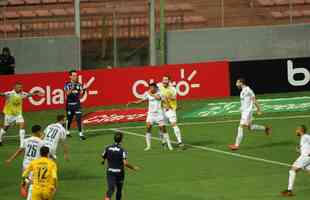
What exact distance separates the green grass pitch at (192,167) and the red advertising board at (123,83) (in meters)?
2.14

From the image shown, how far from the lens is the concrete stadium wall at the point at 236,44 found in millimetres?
48906

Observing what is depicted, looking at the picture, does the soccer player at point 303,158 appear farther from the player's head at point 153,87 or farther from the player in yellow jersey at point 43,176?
the player's head at point 153,87

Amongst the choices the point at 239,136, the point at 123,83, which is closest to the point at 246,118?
the point at 239,136

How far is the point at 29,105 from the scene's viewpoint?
42.9m

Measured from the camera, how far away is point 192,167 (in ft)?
103

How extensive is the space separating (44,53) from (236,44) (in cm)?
929

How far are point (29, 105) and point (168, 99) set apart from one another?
10.4 m

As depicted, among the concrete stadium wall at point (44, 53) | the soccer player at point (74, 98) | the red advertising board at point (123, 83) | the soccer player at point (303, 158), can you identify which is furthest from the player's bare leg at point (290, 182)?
the concrete stadium wall at point (44, 53)

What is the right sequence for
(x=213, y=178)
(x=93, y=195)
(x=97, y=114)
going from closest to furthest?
(x=93, y=195) < (x=213, y=178) < (x=97, y=114)

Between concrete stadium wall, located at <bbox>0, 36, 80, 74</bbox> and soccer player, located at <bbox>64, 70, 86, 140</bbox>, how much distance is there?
9433 mm

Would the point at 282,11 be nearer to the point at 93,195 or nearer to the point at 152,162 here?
the point at 152,162

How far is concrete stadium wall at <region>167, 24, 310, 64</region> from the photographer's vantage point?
48906 mm

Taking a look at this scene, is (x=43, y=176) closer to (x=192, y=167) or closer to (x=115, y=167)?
(x=115, y=167)

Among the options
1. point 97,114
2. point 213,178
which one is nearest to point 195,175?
point 213,178
